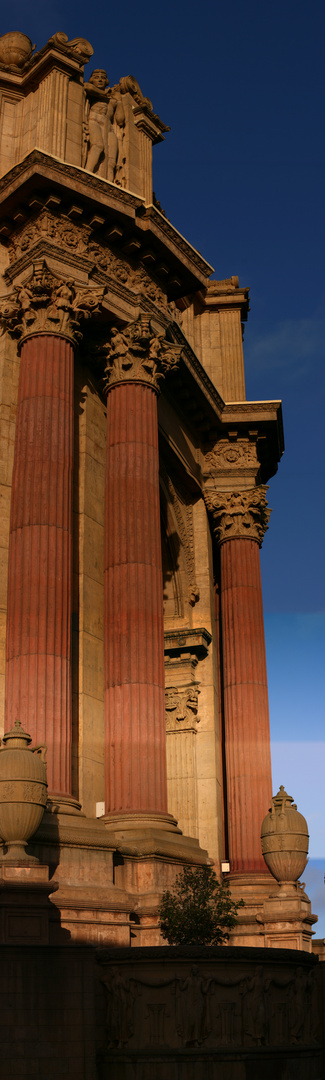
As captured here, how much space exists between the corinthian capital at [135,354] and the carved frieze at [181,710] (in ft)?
40.5

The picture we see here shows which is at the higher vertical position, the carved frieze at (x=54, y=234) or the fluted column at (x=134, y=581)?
the carved frieze at (x=54, y=234)

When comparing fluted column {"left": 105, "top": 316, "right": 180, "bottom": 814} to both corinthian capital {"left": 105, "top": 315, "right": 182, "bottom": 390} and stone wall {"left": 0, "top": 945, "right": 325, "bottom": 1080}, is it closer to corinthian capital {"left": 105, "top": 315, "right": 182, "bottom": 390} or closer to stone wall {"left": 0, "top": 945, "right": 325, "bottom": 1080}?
corinthian capital {"left": 105, "top": 315, "right": 182, "bottom": 390}

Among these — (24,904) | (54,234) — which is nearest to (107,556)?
(54,234)

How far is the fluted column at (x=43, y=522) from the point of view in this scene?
24.6 meters

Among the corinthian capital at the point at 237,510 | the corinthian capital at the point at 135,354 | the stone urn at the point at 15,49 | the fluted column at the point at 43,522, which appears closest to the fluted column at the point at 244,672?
the corinthian capital at the point at 237,510

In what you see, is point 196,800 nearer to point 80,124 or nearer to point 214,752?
point 214,752

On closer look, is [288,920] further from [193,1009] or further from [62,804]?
[193,1009]

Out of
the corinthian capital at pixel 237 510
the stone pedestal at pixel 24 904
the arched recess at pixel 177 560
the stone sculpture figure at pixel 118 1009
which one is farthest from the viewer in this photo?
the corinthian capital at pixel 237 510

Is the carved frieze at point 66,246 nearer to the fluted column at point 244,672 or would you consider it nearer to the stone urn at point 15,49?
the stone urn at point 15,49

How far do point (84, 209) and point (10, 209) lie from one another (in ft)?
6.44

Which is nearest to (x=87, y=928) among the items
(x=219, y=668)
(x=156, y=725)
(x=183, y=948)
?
(x=183, y=948)

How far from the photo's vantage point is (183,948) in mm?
19609

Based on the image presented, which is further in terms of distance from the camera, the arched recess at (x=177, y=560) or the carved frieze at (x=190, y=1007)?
the arched recess at (x=177, y=560)

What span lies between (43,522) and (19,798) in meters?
8.47
